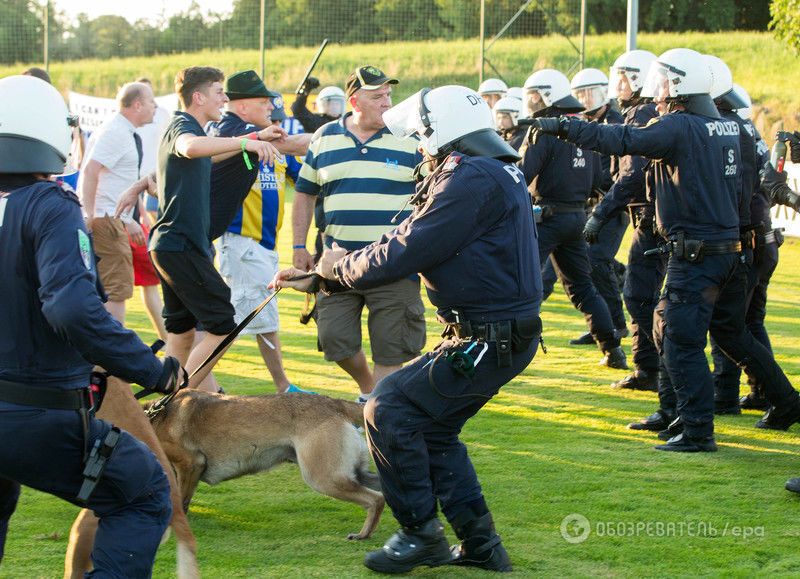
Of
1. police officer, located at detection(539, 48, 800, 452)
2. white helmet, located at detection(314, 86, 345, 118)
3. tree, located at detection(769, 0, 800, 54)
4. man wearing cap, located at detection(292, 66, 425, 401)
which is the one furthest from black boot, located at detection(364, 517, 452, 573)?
tree, located at detection(769, 0, 800, 54)

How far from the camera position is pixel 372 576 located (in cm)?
484

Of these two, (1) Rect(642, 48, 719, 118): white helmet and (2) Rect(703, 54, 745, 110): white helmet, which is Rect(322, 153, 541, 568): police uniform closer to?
(1) Rect(642, 48, 719, 118): white helmet

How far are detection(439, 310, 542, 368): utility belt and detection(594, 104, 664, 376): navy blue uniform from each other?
132 inches

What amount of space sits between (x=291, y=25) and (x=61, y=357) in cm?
2359

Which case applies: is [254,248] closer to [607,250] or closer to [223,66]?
[607,250]

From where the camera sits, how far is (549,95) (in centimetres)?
1002

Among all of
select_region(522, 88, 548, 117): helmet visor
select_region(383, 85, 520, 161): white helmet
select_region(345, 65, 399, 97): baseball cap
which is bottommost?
select_region(383, 85, 520, 161): white helmet

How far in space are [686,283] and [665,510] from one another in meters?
1.66

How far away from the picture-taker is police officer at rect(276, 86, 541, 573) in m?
4.61

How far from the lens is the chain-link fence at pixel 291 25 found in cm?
2655

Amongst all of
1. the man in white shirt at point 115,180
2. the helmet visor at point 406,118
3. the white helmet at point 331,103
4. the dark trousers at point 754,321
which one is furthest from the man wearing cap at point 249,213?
the white helmet at point 331,103

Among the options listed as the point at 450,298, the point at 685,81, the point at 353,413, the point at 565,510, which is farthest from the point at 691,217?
the point at 353,413

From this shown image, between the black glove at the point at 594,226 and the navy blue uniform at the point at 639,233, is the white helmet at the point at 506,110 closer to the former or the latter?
the navy blue uniform at the point at 639,233

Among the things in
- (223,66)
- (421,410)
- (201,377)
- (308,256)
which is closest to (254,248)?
(308,256)
